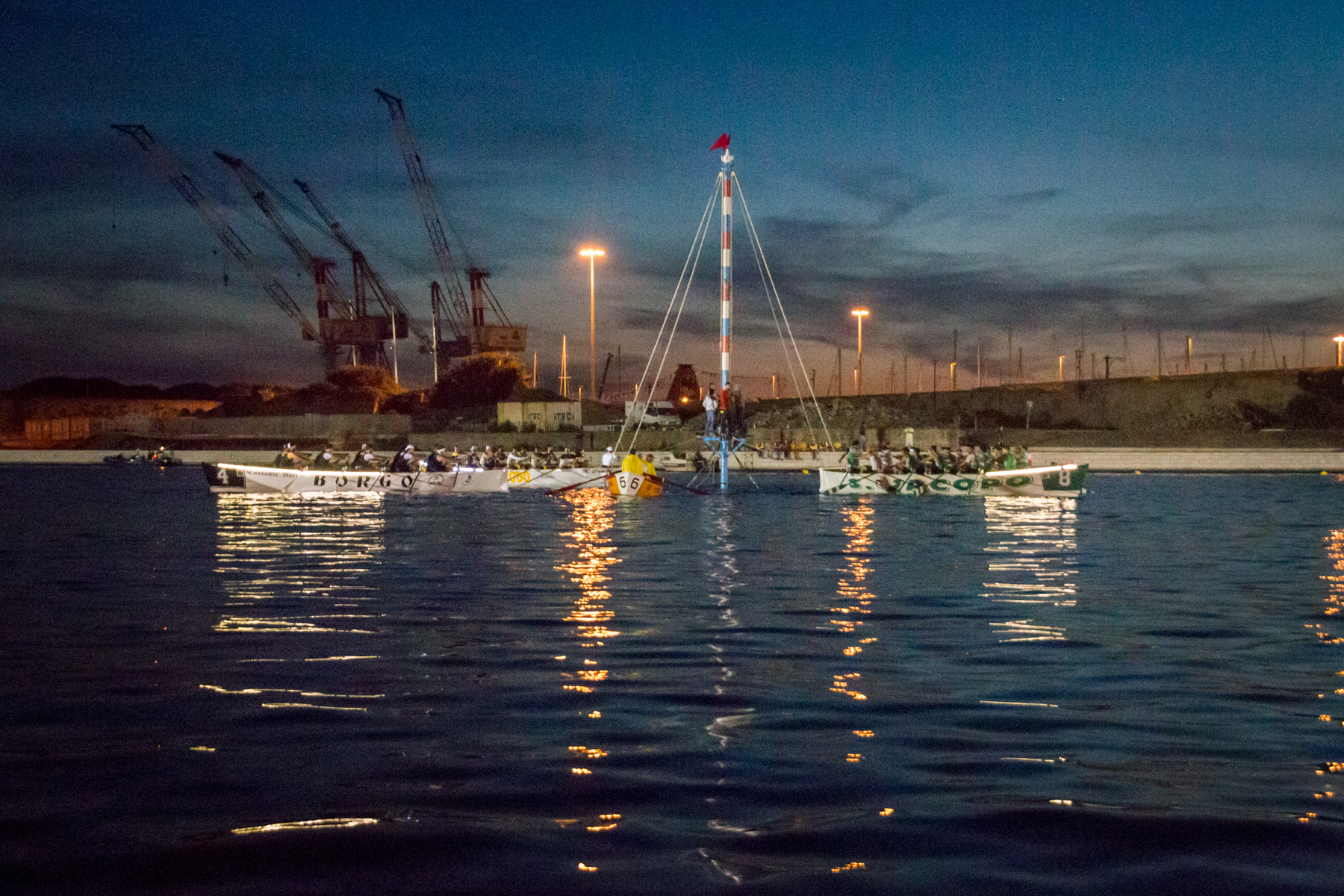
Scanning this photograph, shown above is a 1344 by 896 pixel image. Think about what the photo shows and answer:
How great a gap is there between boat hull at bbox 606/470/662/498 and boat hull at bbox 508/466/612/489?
1126 millimetres

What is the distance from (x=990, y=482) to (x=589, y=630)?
2968cm

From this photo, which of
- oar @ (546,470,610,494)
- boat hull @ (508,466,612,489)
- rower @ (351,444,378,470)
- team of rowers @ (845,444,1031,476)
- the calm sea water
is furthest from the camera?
rower @ (351,444,378,470)

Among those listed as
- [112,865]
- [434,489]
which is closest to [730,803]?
[112,865]

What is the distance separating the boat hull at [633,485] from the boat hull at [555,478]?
3.69ft

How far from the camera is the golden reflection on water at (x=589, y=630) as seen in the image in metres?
6.30

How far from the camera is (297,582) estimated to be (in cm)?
1559

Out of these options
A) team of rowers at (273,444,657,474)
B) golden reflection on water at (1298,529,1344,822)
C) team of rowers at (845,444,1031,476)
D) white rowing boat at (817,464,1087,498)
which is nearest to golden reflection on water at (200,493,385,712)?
golden reflection on water at (1298,529,1344,822)

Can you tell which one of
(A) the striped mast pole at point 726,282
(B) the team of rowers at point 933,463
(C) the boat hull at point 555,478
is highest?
(A) the striped mast pole at point 726,282

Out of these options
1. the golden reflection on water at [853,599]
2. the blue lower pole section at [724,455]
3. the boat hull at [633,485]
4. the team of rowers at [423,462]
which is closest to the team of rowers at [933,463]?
the blue lower pole section at [724,455]

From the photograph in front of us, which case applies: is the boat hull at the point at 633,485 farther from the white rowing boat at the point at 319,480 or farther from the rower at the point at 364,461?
the rower at the point at 364,461

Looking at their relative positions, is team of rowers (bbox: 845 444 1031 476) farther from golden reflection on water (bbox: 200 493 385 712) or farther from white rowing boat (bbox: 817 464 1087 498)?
golden reflection on water (bbox: 200 493 385 712)

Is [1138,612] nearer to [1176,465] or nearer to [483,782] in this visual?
[483,782]

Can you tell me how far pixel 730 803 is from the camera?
5.64 meters

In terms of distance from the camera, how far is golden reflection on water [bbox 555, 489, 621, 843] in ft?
20.7
